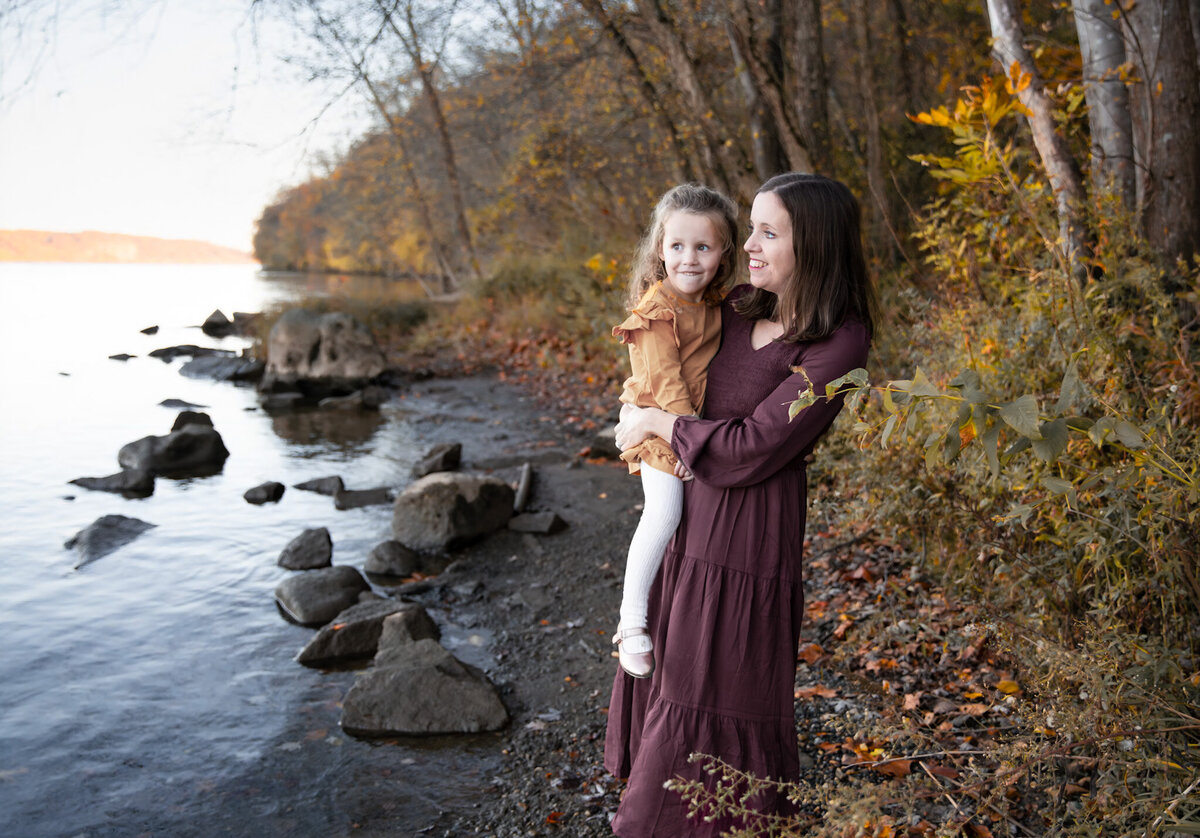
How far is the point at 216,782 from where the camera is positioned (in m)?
3.90

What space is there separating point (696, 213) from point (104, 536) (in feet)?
22.4

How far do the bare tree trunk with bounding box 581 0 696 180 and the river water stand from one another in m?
4.31

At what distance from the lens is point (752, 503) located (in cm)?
245

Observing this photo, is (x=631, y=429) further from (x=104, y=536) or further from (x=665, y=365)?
(x=104, y=536)

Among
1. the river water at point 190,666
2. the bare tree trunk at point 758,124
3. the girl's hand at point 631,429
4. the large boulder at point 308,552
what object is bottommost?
the river water at point 190,666

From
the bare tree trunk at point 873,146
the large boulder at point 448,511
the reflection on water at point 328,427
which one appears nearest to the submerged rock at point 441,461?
the large boulder at point 448,511

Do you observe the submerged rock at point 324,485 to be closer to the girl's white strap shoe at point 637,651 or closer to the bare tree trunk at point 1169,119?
the girl's white strap shoe at point 637,651

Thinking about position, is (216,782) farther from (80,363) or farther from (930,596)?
(80,363)

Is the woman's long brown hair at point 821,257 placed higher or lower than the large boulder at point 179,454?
higher

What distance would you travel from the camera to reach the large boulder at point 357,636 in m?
5.00

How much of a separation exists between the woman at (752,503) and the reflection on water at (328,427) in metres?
8.24

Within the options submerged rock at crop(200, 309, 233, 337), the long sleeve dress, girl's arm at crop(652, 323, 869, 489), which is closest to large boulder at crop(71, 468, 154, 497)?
the long sleeve dress

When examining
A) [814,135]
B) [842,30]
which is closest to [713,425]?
[814,135]

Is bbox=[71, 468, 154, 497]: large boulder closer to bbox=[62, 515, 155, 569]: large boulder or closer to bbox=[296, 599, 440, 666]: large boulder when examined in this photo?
bbox=[62, 515, 155, 569]: large boulder
